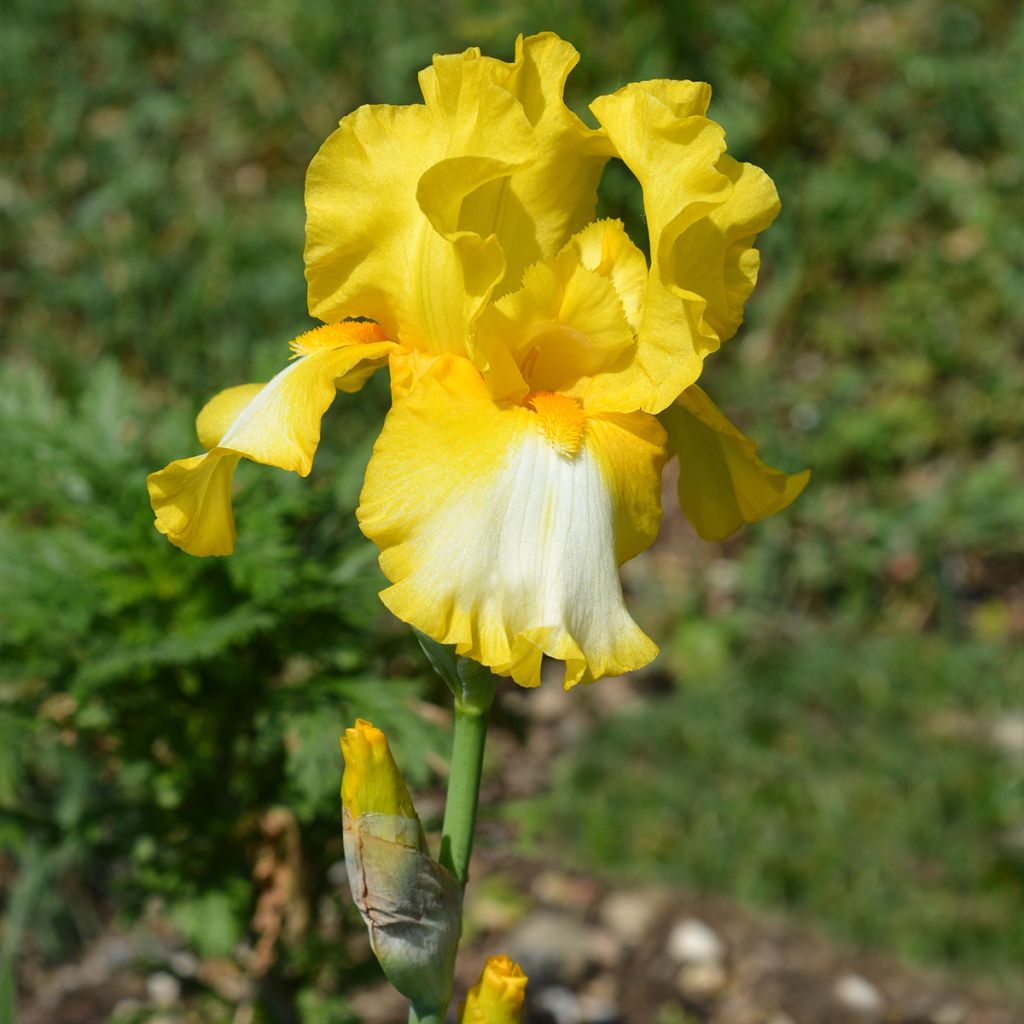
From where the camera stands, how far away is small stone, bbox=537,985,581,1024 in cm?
253

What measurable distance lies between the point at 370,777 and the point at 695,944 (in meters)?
1.75

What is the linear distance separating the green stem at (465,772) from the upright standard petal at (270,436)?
0.25 metres

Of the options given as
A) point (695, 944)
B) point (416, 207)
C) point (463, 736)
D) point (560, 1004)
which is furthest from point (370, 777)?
point (695, 944)

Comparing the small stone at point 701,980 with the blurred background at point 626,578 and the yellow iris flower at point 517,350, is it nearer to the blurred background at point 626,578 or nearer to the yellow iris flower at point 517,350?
the blurred background at point 626,578

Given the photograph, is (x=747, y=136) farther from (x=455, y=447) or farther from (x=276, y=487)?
(x=455, y=447)

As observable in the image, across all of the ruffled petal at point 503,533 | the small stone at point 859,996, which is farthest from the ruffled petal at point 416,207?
the small stone at point 859,996

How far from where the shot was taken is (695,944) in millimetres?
2662

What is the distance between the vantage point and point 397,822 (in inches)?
44.2

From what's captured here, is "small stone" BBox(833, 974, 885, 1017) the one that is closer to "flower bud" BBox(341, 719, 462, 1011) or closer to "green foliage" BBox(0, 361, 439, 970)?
"green foliage" BBox(0, 361, 439, 970)

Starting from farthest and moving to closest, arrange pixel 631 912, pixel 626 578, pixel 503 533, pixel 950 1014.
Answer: pixel 626 578 < pixel 631 912 < pixel 950 1014 < pixel 503 533

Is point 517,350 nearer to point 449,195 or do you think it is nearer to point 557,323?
point 557,323

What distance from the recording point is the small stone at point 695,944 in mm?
2645

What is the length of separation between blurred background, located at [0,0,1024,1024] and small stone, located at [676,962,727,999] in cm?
1

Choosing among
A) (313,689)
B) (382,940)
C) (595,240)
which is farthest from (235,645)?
(595,240)
